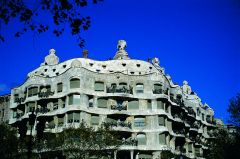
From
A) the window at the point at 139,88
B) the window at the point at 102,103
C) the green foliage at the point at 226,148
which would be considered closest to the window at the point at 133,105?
the window at the point at 139,88

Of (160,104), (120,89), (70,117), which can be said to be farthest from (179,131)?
(70,117)

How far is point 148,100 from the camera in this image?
59469 millimetres

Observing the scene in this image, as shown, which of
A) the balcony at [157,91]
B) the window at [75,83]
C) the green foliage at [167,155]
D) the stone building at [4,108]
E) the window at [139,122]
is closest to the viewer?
the green foliage at [167,155]

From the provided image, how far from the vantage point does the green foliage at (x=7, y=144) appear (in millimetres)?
48344

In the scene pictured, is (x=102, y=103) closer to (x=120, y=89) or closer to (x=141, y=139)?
(x=120, y=89)

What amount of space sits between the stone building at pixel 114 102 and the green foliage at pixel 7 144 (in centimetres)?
614

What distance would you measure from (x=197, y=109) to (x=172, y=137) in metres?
17.0

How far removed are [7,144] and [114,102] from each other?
17198mm

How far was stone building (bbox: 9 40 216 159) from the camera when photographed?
56.3 meters

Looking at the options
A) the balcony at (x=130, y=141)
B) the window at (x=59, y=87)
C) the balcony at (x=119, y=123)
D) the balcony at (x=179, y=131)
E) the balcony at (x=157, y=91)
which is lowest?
the balcony at (x=130, y=141)

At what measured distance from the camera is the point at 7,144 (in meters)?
49.3

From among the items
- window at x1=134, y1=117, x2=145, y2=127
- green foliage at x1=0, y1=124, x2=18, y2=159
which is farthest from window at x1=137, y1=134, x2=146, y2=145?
green foliage at x1=0, y1=124, x2=18, y2=159

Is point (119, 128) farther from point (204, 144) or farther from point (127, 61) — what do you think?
point (204, 144)

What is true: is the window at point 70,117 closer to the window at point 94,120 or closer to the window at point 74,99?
the window at point 74,99
